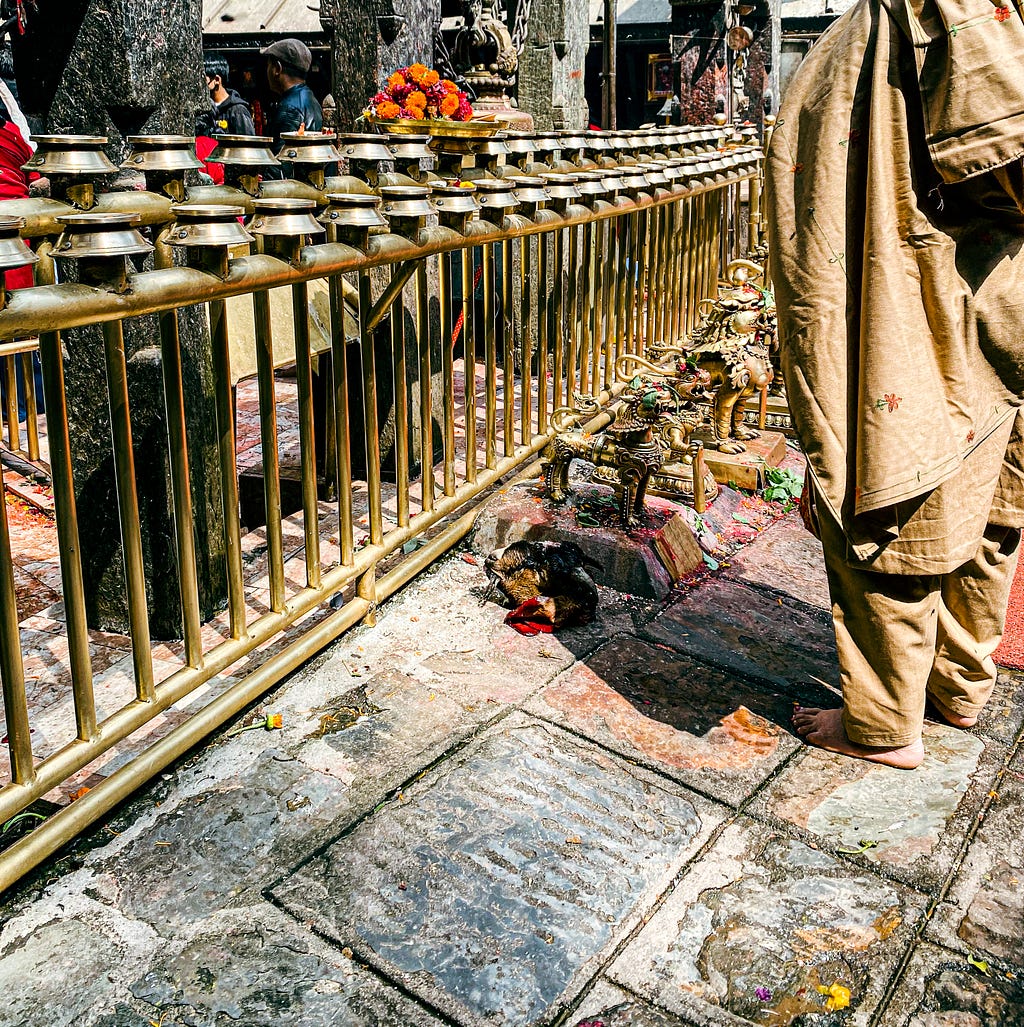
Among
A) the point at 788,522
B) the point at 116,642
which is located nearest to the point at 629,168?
the point at 788,522

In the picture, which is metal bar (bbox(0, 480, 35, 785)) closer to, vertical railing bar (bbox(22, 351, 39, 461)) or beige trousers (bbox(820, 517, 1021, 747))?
beige trousers (bbox(820, 517, 1021, 747))

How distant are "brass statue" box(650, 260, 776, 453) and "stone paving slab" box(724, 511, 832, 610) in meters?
0.68

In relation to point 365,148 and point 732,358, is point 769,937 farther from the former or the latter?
point 732,358

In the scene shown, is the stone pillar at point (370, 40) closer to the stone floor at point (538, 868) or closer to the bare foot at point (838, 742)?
the stone floor at point (538, 868)

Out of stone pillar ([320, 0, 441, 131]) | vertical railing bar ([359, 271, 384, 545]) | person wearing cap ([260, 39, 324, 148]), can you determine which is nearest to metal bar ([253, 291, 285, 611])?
vertical railing bar ([359, 271, 384, 545])

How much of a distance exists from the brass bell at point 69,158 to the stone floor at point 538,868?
4.66 ft

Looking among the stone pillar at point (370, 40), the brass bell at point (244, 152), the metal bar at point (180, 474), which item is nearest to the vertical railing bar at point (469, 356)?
the brass bell at point (244, 152)

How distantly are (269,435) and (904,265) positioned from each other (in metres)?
1.58

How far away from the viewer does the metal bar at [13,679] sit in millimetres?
2080

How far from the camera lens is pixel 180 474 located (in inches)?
100

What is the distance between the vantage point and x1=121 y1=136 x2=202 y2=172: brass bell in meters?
2.90

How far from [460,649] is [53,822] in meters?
1.31

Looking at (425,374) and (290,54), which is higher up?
(290,54)

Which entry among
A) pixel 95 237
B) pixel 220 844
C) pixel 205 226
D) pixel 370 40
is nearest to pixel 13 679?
pixel 220 844
